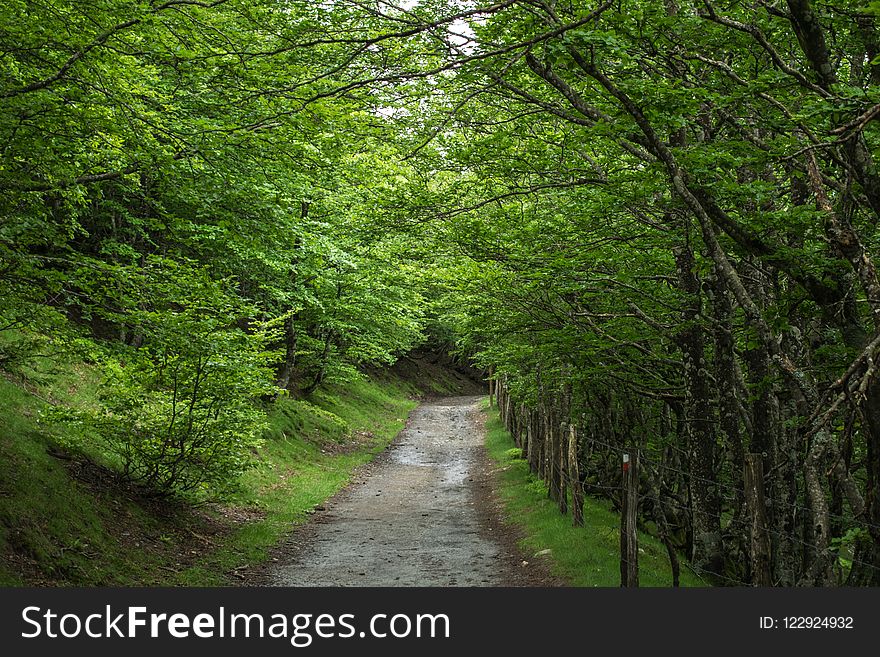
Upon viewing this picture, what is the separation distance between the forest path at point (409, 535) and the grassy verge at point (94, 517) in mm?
779

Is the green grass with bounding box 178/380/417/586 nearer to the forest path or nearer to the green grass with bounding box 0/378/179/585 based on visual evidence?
the forest path

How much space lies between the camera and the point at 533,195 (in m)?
12.4

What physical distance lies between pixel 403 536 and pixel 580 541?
3415 mm

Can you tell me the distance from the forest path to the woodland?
6.49 ft

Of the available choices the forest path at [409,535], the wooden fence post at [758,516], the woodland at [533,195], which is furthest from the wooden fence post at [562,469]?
the wooden fence post at [758,516]

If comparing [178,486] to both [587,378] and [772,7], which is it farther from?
[772,7]

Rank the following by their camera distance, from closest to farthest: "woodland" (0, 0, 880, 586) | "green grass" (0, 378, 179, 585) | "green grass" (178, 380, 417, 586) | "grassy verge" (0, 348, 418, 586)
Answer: "woodland" (0, 0, 880, 586) < "green grass" (0, 378, 179, 585) < "grassy verge" (0, 348, 418, 586) < "green grass" (178, 380, 417, 586)

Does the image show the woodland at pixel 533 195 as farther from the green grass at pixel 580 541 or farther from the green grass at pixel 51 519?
the green grass at pixel 51 519

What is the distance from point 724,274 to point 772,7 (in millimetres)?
2534

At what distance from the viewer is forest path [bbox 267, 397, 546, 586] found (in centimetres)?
1008

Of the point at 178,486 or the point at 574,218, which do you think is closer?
the point at 574,218

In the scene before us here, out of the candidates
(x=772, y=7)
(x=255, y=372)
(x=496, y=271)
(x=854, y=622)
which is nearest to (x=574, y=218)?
(x=496, y=271)

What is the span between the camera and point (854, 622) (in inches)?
238

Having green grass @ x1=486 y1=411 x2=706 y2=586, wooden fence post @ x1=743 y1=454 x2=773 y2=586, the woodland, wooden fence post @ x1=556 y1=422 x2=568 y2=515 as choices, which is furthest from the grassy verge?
wooden fence post @ x1=743 y1=454 x2=773 y2=586
